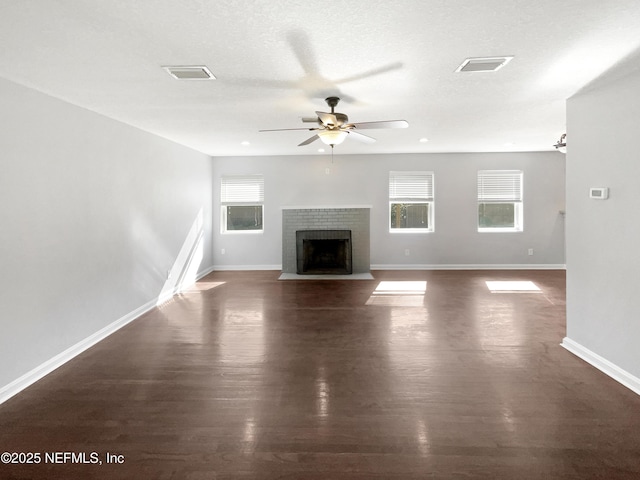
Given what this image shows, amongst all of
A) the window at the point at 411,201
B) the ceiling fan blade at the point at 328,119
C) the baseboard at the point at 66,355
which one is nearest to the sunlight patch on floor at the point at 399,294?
the window at the point at 411,201

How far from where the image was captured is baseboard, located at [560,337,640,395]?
8.86 ft

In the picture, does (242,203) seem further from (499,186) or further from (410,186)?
(499,186)

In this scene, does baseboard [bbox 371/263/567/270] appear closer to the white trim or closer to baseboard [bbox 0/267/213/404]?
the white trim

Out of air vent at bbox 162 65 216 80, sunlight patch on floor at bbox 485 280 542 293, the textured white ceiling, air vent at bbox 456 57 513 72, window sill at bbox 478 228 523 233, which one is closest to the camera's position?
the textured white ceiling

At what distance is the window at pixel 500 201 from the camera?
7.45 metres

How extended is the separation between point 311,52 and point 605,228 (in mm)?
2723

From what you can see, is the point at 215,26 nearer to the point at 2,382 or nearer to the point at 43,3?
the point at 43,3

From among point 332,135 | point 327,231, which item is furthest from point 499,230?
point 332,135

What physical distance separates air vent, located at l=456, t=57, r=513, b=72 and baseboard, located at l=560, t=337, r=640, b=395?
2.47 metres

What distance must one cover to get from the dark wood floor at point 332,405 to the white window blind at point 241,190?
3.76 meters

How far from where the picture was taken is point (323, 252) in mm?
7688

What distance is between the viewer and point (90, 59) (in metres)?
2.46

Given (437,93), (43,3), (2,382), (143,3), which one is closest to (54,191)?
(2,382)

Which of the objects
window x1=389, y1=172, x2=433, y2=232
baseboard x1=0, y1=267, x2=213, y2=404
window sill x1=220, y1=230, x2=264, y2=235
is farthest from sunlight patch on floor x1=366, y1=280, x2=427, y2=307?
baseboard x1=0, y1=267, x2=213, y2=404
